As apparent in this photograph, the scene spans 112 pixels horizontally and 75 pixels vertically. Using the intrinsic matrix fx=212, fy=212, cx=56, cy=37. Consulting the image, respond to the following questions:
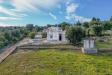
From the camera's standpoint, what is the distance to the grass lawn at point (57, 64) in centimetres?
2286

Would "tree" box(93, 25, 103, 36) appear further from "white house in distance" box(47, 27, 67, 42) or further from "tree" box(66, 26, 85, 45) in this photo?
"tree" box(66, 26, 85, 45)

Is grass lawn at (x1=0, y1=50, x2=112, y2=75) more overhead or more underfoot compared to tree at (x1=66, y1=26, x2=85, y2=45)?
more underfoot

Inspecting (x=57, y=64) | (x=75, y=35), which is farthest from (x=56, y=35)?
(x=57, y=64)

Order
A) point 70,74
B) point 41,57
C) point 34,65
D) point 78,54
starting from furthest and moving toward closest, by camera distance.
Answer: point 78,54 < point 41,57 < point 34,65 < point 70,74

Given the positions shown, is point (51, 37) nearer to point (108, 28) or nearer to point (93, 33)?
point (93, 33)

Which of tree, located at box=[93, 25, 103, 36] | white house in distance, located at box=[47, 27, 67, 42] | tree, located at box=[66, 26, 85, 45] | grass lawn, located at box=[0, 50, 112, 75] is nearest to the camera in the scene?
grass lawn, located at box=[0, 50, 112, 75]

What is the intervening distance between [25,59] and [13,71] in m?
5.28

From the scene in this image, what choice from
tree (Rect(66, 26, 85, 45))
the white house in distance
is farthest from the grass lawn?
the white house in distance

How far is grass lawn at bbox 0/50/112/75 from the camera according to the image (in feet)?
75.0

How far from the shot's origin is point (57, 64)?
25906 mm

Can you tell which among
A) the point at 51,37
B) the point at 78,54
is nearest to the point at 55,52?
the point at 78,54

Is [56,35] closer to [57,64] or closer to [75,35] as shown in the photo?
[75,35]

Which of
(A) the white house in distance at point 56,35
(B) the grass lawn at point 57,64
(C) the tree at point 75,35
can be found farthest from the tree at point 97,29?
(B) the grass lawn at point 57,64

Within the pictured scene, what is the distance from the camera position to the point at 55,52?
32562 mm
